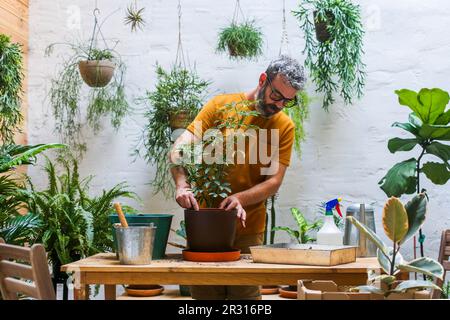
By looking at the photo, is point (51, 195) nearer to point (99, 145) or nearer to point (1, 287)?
point (99, 145)

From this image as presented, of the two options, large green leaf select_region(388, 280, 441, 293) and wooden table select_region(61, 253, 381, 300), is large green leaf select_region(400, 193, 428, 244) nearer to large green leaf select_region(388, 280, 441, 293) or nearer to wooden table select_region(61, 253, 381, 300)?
large green leaf select_region(388, 280, 441, 293)

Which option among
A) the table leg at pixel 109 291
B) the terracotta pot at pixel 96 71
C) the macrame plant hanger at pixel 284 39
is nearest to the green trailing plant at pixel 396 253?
the table leg at pixel 109 291

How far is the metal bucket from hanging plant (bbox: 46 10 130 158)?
2.45 metres

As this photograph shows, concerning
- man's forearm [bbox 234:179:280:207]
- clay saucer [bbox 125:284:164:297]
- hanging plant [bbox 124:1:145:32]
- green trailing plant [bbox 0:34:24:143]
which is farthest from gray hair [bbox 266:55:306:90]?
hanging plant [bbox 124:1:145:32]

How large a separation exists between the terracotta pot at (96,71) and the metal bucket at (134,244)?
2.36 meters

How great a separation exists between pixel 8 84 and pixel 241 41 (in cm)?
156

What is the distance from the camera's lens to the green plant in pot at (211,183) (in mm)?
2426

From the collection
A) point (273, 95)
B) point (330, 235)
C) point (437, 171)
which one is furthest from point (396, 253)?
point (437, 171)

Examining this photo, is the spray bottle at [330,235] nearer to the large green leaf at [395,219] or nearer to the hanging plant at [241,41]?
the large green leaf at [395,219]

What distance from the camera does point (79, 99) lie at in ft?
15.4

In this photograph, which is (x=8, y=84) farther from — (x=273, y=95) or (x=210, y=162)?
(x=210, y=162)

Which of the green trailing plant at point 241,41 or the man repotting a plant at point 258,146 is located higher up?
the green trailing plant at point 241,41

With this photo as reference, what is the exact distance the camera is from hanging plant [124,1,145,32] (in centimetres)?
464

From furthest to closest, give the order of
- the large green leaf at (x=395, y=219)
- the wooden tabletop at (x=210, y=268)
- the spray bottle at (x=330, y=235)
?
1. the spray bottle at (x=330, y=235)
2. the wooden tabletop at (x=210, y=268)
3. the large green leaf at (x=395, y=219)
